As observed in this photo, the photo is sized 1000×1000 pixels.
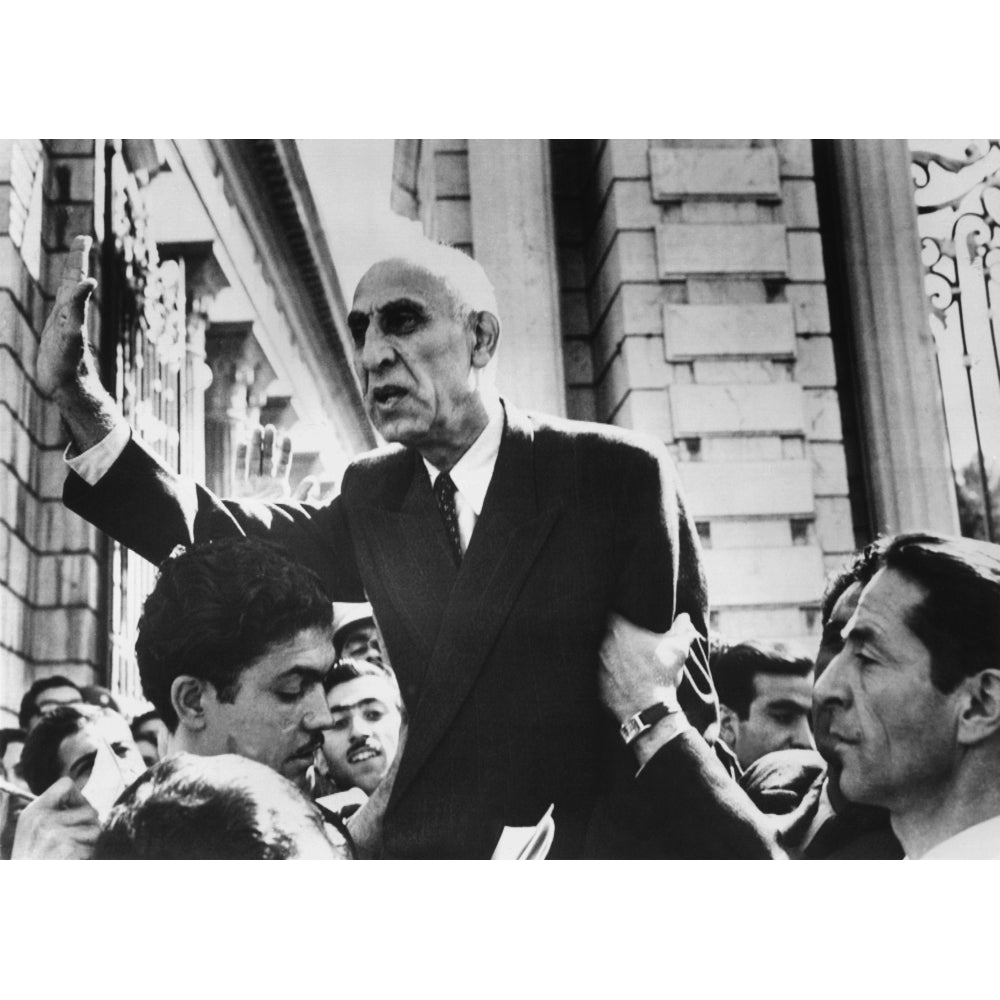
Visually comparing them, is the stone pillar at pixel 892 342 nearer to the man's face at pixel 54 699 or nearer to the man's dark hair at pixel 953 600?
the man's dark hair at pixel 953 600

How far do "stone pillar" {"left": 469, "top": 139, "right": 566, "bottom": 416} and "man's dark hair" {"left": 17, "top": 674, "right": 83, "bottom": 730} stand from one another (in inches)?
62.8

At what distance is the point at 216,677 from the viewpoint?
14.0 ft

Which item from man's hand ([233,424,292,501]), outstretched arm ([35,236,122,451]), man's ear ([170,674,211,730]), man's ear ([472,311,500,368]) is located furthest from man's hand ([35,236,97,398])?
man's ear ([472,311,500,368])

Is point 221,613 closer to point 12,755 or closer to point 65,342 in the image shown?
point 12,755

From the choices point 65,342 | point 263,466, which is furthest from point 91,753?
point 65,342

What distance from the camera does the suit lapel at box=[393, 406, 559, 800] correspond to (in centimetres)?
422

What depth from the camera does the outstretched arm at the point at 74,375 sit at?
4.34 meters

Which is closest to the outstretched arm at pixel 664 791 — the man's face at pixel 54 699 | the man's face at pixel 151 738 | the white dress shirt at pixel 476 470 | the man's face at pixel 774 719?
the man's face at pixel 774 719

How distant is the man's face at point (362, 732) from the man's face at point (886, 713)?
129cm

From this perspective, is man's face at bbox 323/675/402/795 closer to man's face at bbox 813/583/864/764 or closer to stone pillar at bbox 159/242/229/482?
stone pillar at bbox 159/242/229/482

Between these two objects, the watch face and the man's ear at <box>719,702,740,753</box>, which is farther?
the man's ear at <box>719,702,740,753</box>

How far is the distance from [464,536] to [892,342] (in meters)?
1.57

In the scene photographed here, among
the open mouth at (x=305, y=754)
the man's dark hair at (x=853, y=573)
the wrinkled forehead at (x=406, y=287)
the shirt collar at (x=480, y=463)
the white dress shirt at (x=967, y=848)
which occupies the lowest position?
the white dress shirt at (x=967, y=848)

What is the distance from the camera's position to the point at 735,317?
465 centimetres
